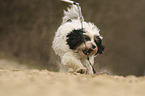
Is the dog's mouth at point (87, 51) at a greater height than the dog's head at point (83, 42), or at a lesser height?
lesser

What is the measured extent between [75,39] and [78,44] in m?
0.09

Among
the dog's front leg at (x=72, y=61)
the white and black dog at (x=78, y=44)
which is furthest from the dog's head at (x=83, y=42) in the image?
the dog's front leg at (x=72, y=61)

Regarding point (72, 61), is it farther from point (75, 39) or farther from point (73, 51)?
point (75, 39)

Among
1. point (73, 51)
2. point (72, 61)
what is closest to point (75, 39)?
point (73, 51)

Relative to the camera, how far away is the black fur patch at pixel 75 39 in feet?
9.93

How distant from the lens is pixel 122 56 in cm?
721

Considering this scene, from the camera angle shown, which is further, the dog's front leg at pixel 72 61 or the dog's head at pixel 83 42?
the dog's front leg at pixel 72 61

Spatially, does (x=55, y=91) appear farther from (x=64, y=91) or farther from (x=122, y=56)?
(x=122, y=56)

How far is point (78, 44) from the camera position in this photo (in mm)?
3049

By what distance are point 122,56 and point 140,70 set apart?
97 centimetres

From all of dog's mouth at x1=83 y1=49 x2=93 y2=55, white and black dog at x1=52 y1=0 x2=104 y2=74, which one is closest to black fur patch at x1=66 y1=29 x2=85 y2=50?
white and black dog at x1=52 y1=0 x2=104 y2=74

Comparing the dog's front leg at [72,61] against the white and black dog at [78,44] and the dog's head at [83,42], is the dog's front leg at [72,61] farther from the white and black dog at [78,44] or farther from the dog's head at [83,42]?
the dog's head at [83,42]

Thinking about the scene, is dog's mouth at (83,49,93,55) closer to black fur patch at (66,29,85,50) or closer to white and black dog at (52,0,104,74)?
white and black dog at (52,0,104,74)

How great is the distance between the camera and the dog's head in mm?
3008
